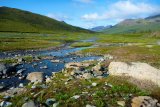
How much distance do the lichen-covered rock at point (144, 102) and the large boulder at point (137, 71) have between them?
340 cm

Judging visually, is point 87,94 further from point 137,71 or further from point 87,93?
point 137,71

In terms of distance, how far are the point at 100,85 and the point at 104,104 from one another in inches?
164

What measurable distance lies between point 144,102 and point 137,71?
18.2 feet

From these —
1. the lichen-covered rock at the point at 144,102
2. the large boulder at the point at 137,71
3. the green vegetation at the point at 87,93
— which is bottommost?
the lichen-covered rock at the point at 144,102

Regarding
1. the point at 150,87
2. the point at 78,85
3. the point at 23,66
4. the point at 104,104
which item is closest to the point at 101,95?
the point at 104,104

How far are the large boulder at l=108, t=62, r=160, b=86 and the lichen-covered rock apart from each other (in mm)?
3395

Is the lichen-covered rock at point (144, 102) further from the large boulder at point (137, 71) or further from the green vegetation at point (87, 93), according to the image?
the large boulder at point (137, 71)

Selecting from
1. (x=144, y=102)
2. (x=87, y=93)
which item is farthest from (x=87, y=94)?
(x=144, y=102)

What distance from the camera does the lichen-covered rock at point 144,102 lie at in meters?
19.8

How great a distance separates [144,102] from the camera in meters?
20.1

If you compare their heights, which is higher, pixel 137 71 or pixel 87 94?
pixel 137 71

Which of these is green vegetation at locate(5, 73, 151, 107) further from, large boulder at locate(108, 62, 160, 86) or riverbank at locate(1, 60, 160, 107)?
large boulder at locate(108, 62, 160, 86)

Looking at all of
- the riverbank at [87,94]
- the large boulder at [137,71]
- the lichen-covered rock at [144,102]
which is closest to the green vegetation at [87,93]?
the riverbank at [87,94]

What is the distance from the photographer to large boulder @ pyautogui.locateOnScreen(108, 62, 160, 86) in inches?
957
